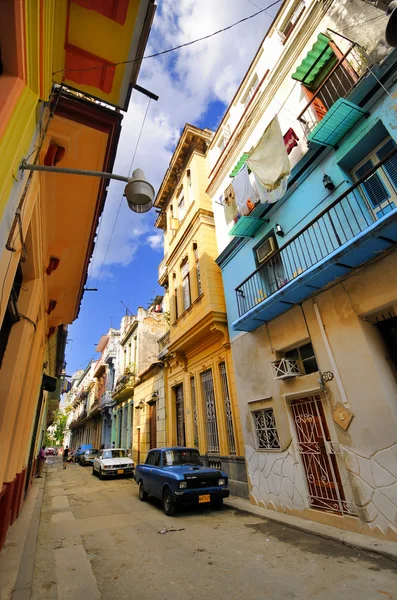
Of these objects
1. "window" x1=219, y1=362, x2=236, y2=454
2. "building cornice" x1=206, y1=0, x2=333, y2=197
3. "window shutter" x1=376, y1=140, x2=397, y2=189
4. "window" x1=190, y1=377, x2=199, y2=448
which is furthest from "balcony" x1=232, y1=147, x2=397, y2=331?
"window" x1=190, y1=377, x2=199, y2=448

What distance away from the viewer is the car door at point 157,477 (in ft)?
27.9

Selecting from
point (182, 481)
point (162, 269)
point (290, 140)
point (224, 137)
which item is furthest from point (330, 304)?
point (162, 269)

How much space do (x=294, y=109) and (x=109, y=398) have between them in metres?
27.4

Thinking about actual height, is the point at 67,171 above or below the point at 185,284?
below

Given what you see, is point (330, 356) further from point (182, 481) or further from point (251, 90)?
point (251, 90)

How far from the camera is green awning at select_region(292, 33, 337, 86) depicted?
7645 mm

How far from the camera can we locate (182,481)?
762 centimetres

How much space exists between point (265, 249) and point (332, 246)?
326cm

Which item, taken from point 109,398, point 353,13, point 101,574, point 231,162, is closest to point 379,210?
point 353,13

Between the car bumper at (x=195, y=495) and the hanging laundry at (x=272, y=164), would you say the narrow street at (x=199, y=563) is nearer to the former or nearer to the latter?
the car bumper at (x=195, y=495)

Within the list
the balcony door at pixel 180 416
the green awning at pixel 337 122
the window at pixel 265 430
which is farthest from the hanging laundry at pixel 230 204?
the balcony door at pixel 180 416

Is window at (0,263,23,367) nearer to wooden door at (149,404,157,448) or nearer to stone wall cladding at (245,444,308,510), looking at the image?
stone wall cladding at (245,444,308,510)

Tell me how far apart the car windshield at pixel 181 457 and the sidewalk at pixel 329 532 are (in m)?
1.76

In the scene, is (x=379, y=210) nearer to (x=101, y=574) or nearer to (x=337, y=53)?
(x=337, y=53)
